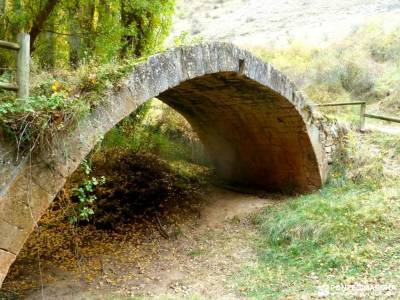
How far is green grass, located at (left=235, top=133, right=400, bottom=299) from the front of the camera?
16.8 ft

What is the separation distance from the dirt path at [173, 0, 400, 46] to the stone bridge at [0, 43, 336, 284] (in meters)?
12.1

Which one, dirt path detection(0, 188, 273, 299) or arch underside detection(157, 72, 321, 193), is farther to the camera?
arch underside detection(157, 72, 321, 193)

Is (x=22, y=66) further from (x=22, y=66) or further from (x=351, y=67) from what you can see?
(x=351, y=67)

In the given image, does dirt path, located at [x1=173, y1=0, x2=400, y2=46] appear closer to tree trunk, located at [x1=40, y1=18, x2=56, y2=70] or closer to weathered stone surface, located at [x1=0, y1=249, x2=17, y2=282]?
tree trunk, located at [x1=40, y1=18, x2=56, y2=70]

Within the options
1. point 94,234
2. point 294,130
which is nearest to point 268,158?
point 294,130

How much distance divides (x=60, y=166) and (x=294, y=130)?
18.5 ft

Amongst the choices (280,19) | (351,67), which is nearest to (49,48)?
(351,67)

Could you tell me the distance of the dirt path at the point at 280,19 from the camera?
2161cm

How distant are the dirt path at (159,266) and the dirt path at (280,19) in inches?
599

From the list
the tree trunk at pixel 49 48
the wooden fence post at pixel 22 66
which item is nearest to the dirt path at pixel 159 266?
the wooden fence post at pixel 22 66

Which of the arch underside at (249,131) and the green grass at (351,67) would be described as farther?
the green grass at (351,67)

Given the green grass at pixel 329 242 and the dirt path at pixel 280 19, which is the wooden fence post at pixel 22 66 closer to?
the green grass at pixel 329 242

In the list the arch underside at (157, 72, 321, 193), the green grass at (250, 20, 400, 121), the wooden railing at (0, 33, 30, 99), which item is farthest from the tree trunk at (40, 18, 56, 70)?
the green grass at (250, 20, 400, 121)

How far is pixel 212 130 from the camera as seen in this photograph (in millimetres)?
10523
